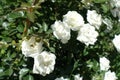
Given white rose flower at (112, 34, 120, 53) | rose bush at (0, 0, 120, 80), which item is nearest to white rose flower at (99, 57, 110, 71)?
rose bush at (0, 0, 120, 80)

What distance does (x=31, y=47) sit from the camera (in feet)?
8.17

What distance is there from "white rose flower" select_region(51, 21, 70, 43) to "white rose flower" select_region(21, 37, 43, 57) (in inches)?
5.6

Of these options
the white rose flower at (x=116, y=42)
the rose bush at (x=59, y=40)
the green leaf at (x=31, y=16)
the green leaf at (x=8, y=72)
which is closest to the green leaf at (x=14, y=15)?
the rose bush at (x=59, y=40)

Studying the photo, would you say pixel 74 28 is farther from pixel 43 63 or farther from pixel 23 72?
pixel 23 72

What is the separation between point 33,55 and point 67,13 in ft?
1.37

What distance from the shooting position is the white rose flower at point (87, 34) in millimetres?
2635

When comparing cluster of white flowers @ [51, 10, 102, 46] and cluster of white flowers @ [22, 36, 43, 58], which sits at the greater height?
cluster of white flowers @ [51, 10, 102, 46]

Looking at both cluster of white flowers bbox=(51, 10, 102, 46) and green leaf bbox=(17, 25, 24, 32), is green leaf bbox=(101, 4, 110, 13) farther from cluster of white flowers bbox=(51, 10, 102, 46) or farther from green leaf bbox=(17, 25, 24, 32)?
green leaf bbox=(17, 25, 24, 32)

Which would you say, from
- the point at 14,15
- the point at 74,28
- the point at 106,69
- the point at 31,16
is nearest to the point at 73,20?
the point at 74,28

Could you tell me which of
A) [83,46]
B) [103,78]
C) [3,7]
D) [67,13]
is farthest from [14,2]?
[103,78]

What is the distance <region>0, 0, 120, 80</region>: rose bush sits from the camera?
8.34 feet

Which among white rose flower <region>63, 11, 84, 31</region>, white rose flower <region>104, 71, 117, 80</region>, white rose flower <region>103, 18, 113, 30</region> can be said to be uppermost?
white rose flower <region>63, 11, 84, 31</region>

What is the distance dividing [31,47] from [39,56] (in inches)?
3.1

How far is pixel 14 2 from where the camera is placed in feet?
9.16
